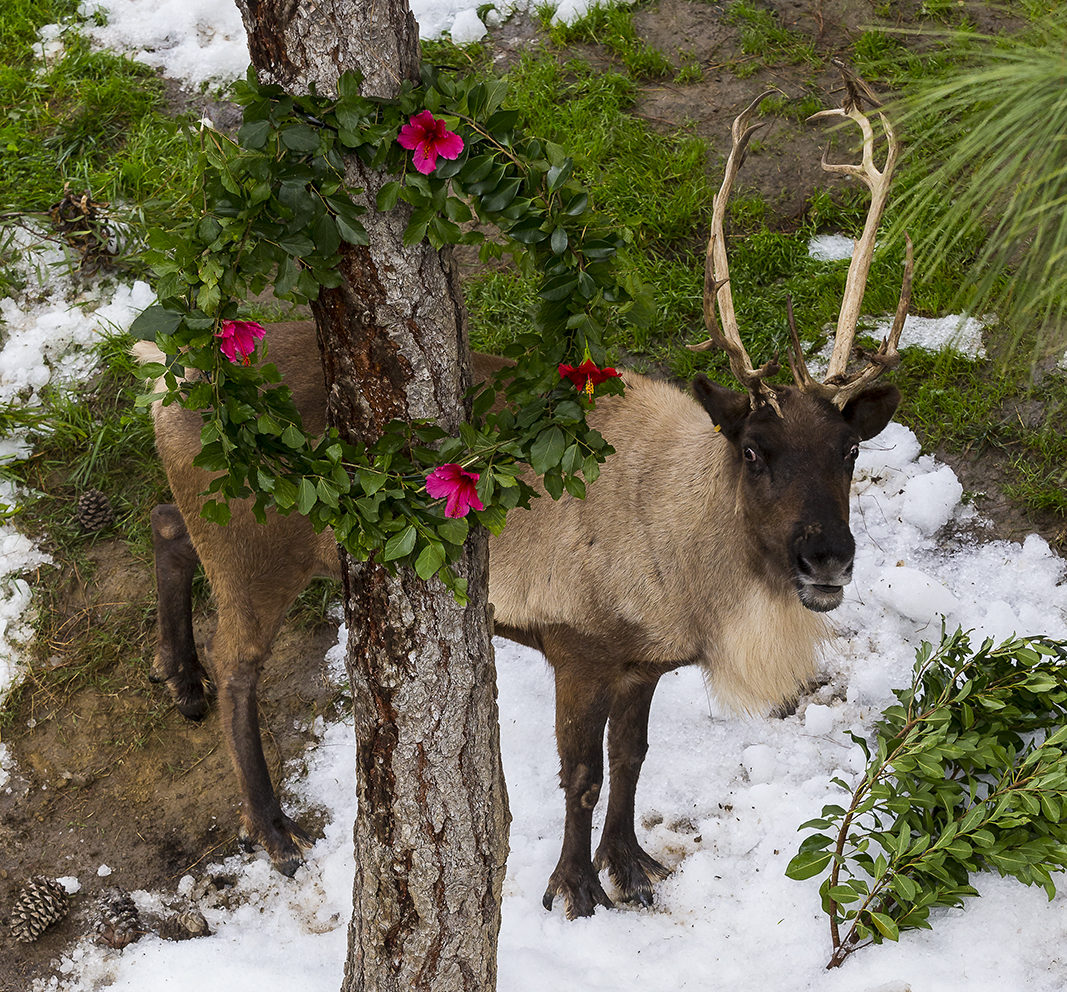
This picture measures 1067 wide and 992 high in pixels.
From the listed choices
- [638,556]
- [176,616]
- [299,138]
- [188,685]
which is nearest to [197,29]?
[176,616]

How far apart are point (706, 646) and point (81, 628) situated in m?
2.84

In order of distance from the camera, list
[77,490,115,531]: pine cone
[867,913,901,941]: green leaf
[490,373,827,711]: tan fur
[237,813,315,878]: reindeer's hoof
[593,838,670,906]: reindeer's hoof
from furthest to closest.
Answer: [77,490,115,531]: pine cone < [237,813,315,878]: reindeer's hoof < [593,838,670,906]: reindeer's hoof < [490,373,827,711]: tan fur < [867,913,901,941]: green leaf

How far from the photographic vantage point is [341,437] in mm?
2625

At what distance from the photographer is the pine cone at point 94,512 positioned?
5.18 metres

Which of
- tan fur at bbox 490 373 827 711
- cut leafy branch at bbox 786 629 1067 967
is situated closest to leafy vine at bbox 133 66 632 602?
tan fur at bbox 490 373 827 711

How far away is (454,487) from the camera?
2459 millimetres

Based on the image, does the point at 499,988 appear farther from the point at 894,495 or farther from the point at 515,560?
the point at 894,495

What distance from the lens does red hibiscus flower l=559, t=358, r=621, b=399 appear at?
8.23 feet

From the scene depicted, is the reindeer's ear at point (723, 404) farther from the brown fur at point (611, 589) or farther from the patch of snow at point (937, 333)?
the patch of snow at point (937, 333)

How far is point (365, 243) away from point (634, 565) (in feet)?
6.16

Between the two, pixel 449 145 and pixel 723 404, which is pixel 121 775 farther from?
pixel 449 145

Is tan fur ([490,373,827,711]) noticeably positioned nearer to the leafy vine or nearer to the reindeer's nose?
the reindeer's nose

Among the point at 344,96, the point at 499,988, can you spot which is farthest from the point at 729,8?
the point at 499,988

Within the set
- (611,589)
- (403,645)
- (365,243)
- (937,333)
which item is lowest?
(611,589)
